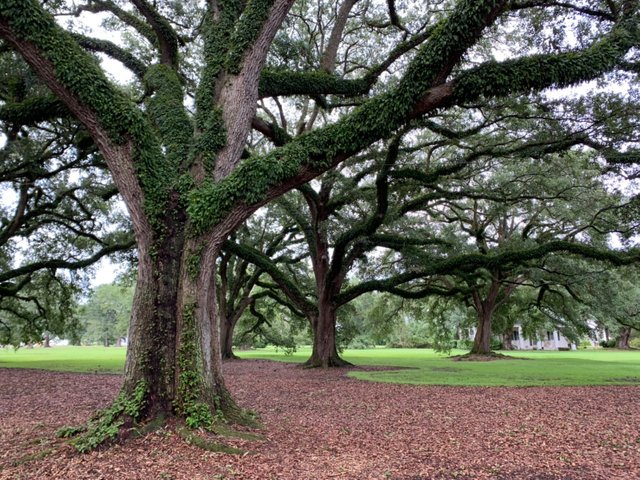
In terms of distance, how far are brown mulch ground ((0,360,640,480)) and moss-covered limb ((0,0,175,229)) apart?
2.87m

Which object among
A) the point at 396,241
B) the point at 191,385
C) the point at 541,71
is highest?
the point at 541,71

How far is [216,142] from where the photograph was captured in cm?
619

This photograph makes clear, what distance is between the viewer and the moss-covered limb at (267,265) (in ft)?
47.8

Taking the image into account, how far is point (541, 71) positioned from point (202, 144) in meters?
4.79

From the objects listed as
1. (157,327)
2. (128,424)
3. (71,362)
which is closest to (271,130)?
(157,327)

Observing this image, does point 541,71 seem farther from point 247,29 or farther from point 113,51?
point 113,51

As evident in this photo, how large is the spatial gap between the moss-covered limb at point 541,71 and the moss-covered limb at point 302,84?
3.58 meters

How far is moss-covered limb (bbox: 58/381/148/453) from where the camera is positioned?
4.64 m

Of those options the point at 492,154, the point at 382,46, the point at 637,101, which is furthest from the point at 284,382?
the point at 637,101

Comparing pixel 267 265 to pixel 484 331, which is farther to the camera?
pixel 484 331

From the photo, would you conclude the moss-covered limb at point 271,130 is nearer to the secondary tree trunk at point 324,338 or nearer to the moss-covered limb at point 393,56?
the moss-covered limb at point 393,56

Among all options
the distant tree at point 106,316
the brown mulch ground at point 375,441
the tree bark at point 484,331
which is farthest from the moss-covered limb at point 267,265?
the distant tree at point 106,316

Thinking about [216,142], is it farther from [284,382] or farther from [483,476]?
[284,382]

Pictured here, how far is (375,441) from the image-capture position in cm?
541
